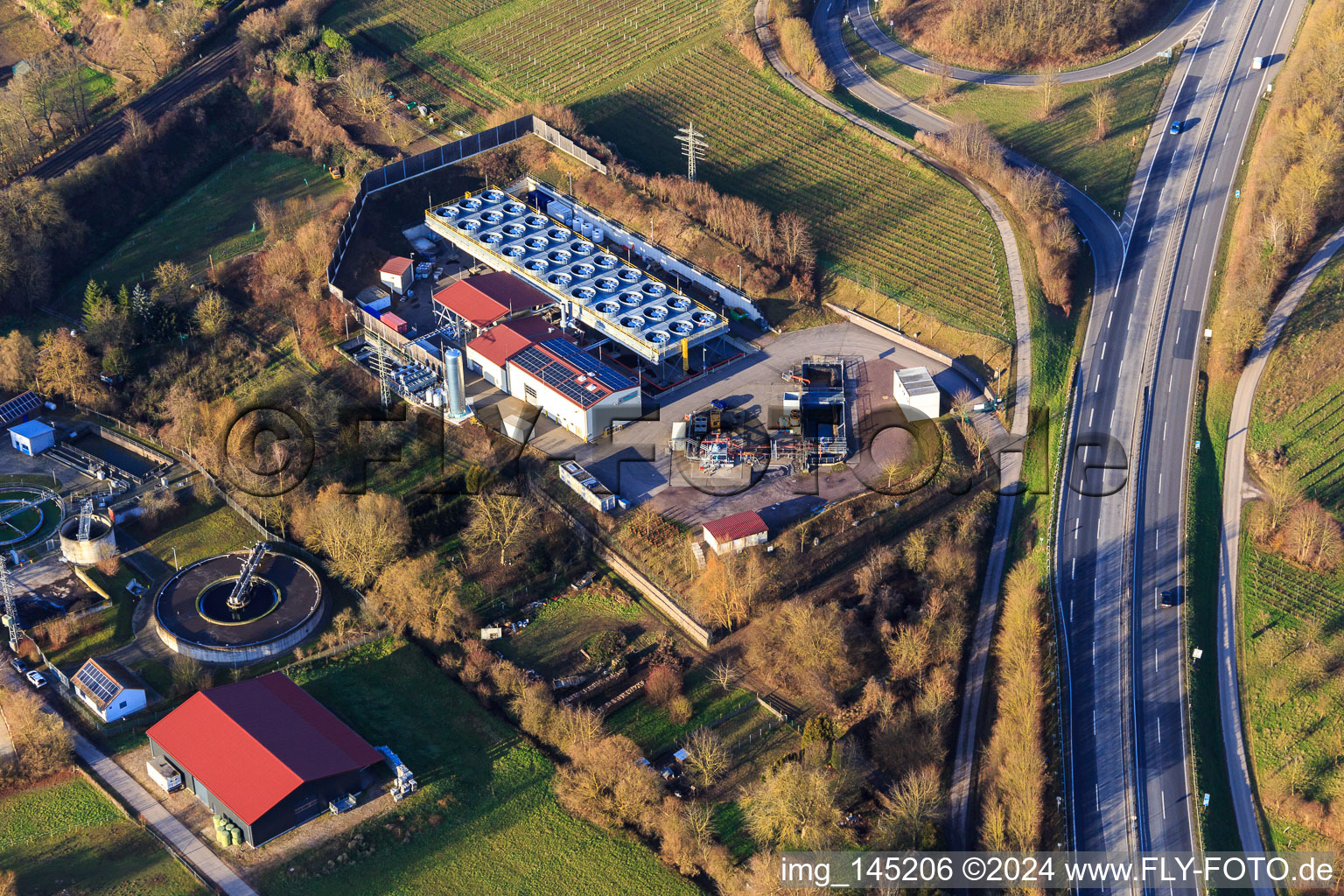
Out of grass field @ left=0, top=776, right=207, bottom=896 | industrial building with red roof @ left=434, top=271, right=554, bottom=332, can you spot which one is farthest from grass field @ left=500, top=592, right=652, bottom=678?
industrial building with red roof @ left=434, top=271, right=554, bottom=332

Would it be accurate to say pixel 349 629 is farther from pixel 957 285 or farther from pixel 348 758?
pixel 957 285

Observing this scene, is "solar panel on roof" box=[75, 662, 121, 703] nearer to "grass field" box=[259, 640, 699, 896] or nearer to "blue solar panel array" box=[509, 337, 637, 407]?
"grass field" box=[259, 640, 699, 896]

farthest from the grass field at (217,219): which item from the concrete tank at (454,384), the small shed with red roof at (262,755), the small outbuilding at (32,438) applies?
the small shed with red roof at (262,755)

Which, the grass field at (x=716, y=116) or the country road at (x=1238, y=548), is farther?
the grass field at (x=716, y=116)

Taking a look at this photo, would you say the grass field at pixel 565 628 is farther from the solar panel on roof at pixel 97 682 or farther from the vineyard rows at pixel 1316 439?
the vineyard rows at pixel 1316 439

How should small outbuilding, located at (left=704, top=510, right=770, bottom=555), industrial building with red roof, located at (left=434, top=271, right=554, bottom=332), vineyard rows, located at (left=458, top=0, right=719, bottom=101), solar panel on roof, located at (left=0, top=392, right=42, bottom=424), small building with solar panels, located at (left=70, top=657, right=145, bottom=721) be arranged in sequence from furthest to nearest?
vineyard rows, located at (left=458, top=0, right=719, bottom=101), industrial building with red roof, located at (left=434, top=271, right=554, bottom=332), solar panel on roof, located at (left=0, top=392, right=42, bottom=424), small outbuilding, located at (left=704, top=510, right=770, bottom=555), small building with solar panels, located at (left=70, top=657, right=145, bottom=721)

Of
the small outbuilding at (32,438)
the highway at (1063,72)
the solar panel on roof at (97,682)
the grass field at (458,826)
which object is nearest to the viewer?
the grass field at (458,826)

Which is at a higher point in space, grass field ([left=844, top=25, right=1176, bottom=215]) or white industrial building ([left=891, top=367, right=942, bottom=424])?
grass field ([left=844, top=25, right=1176, bottom=215])

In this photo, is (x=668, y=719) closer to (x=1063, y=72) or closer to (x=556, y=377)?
(x=556, y=377)
